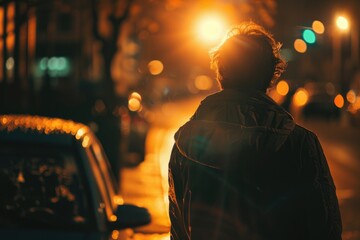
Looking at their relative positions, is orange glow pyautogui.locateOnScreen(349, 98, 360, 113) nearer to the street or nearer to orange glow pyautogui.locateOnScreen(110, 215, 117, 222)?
the street

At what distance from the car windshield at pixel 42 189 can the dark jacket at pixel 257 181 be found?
5.47 ft

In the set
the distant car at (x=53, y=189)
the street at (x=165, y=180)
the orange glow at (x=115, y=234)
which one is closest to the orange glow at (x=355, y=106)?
the street at (x=165, y=180)

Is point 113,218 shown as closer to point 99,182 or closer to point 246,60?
point 99,182

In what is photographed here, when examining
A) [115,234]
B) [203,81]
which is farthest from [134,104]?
[203,81]

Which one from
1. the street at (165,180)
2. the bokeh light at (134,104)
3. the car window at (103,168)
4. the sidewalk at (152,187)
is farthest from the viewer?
the bokeh light at (134,104)

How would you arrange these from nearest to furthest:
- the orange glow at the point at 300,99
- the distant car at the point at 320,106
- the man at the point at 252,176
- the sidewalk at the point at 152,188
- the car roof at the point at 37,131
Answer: the man at the point at 252,176 < the car roof at the point at 37,131 < the sidewalk at the point at 152,188 < the distant car at the point at 320,106 < the orange glow at the point at 300,99

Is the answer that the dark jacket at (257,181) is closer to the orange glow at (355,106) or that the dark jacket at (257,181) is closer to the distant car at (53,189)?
the distant car at (53,189)

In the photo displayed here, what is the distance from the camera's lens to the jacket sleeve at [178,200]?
10.2 feet

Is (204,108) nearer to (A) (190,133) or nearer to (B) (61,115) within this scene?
(A) (190,133)

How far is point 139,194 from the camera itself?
48.0ft

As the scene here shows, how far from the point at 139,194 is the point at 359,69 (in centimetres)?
3773

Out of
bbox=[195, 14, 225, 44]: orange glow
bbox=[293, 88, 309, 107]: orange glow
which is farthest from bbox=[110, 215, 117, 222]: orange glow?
bbox=[293, 88, 309, 107]: orange glow

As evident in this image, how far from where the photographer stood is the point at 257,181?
296 centimetres

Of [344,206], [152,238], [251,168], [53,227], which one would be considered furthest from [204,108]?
[344,206]
